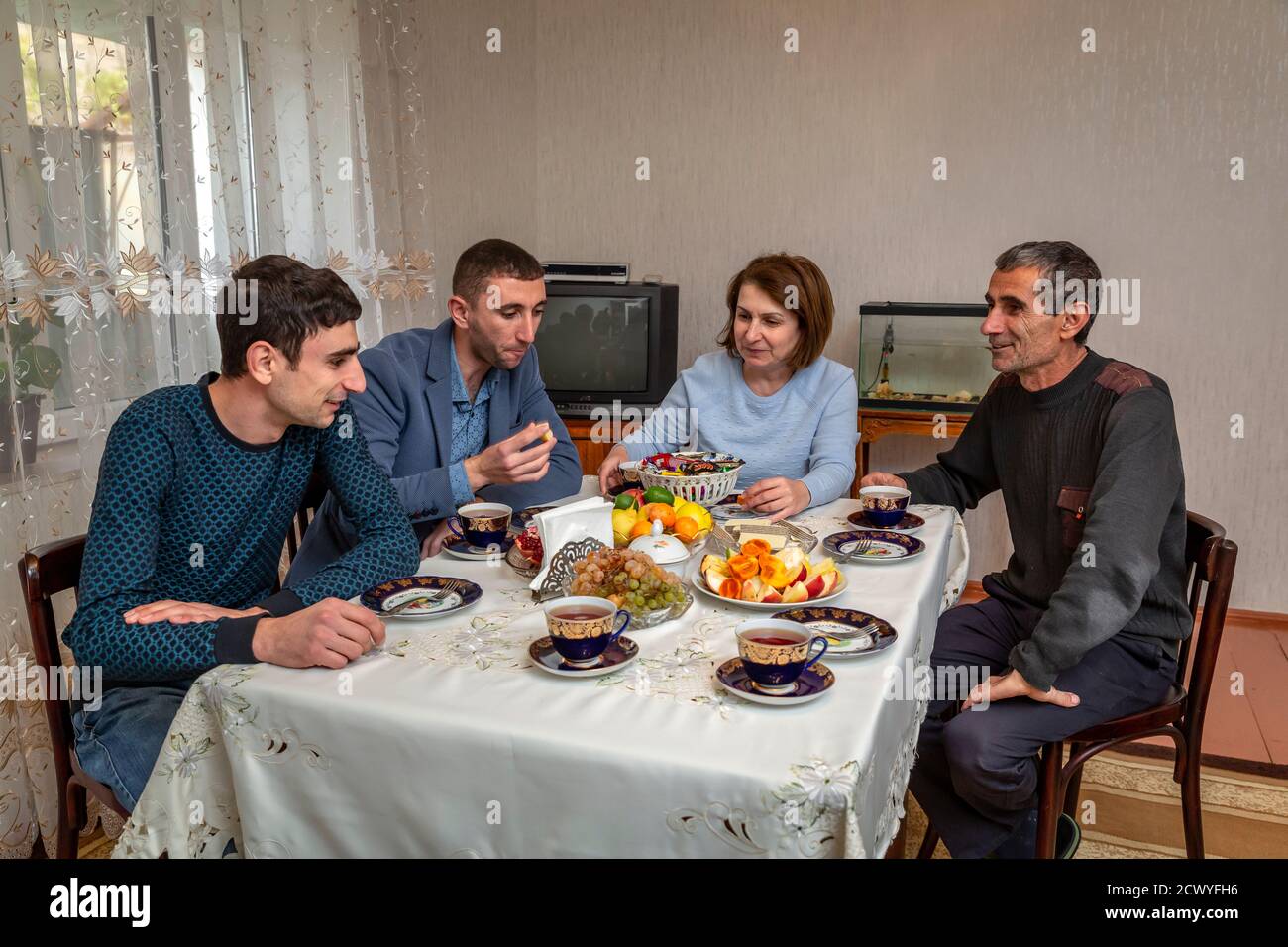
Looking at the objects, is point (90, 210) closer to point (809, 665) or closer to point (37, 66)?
point (37, 66)

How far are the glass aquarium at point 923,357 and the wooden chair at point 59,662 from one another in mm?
2969

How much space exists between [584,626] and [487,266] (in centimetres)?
126

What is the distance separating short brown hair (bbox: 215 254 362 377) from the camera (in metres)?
1.67

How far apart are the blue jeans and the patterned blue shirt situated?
2.98 ft

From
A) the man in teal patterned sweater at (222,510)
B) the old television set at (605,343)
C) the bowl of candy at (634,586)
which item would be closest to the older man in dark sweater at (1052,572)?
the bowl of candy at (634,586)

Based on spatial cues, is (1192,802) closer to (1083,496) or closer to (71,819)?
(1083,496)

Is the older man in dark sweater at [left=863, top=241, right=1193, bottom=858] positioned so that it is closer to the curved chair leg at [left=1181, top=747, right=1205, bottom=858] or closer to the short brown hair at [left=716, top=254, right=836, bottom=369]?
the curved chair leg at [left=1181, top=747, right=1205, bottom=858]

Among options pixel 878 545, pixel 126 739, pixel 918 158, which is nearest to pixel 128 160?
pixel 126 739

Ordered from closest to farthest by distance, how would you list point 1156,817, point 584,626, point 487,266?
point 584,626
point 487,266
point 1156,817

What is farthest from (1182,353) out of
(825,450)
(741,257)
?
(825,450)

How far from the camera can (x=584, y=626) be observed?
131cm

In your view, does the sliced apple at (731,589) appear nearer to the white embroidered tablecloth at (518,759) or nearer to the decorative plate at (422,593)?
the white embroidered tablecloth at (518,759)

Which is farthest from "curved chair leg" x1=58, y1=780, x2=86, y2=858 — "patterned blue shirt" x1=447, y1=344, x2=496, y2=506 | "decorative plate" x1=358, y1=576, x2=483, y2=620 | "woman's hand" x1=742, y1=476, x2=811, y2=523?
"woman's hand" x1=742, y1=476, x2=811, y2=523

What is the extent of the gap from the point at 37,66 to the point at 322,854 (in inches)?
73.6
